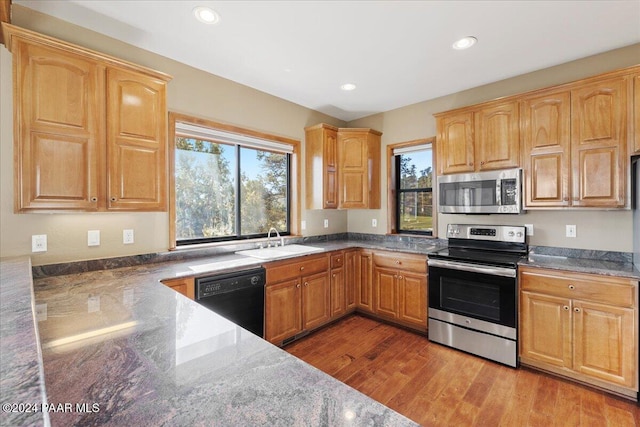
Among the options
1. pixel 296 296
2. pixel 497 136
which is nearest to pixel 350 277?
pixel 296 296

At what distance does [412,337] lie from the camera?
309 centimetres

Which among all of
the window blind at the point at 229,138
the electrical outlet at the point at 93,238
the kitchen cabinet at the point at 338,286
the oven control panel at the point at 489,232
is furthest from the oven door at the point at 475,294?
the electrical outlet at the point at 93,238

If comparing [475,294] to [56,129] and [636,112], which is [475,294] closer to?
[636,112]

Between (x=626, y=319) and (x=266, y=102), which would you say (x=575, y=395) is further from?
(x=266, y=102)

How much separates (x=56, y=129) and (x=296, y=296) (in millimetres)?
2284

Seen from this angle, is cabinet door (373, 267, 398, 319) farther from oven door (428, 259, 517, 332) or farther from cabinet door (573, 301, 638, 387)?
cabinet door (573, 301, 638, 387)

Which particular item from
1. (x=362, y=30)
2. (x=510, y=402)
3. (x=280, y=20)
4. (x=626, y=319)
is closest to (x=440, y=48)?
(x=362, y=30)

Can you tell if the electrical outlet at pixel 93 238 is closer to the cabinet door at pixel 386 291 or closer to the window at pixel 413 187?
the cabinet door at pixel 386 291

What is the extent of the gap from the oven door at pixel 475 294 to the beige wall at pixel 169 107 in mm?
2463

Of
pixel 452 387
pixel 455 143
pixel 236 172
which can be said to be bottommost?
pixel 452 387

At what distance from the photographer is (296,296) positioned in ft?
9.70

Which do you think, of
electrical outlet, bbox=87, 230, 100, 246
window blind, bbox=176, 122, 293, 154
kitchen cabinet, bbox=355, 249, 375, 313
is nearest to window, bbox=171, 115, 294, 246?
window blind, bbox=176, 122, 293, 154

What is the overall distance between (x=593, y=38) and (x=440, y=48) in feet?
3.83

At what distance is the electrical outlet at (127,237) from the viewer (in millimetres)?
2336
